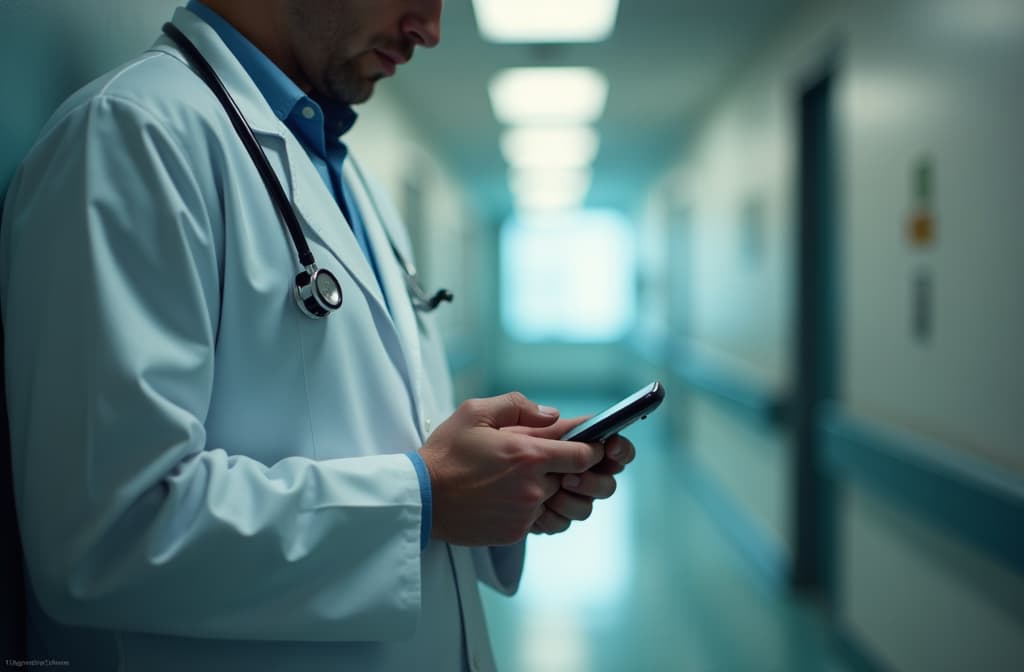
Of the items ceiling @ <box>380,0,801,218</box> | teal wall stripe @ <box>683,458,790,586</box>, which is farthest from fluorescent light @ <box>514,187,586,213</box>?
teal wall stripe @ <box>683,458,790,586</box>

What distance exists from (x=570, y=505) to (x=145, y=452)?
0.54m

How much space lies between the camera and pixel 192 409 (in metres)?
0.86

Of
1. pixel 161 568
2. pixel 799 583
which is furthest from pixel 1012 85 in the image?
pixel 799 583

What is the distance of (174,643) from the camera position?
0.94 meters

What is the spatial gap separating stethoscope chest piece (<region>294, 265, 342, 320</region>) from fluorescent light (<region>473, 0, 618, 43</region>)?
2866 mm

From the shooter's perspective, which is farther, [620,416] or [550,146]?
[550,146]

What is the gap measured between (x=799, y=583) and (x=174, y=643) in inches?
152

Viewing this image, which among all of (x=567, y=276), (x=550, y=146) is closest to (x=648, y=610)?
(x=550, y=146)

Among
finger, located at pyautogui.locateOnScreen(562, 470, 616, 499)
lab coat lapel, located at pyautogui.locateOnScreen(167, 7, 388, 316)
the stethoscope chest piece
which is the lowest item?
finger, located at pyautogui.locateOnScreen(562, 470, 616, 499)

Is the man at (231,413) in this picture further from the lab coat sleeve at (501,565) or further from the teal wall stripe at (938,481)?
the teal wall stripe at (938,481)

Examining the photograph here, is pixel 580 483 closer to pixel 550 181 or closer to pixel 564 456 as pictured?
pixel 564 456

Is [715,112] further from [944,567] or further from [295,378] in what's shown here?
[295,378]

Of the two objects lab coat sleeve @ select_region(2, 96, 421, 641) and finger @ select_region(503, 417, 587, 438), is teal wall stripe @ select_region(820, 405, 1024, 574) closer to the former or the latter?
finger @ select_region(503, 417, 587, 438)

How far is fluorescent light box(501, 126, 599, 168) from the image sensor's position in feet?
21.4
